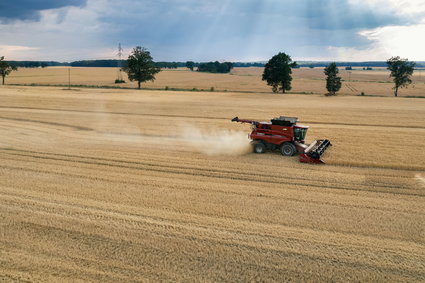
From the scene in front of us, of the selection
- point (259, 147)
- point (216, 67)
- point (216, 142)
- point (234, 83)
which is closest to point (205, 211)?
point (259, 147)

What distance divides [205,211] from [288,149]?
25.8 feet

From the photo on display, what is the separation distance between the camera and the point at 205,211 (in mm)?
11133

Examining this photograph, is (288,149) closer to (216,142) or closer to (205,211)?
(216,142)

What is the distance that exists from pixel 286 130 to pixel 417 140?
411 inches

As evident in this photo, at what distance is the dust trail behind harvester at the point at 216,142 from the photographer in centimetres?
1878

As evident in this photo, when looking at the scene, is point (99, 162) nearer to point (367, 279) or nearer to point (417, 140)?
point (367, 279)

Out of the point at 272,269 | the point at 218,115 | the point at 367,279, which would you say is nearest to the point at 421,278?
the point at 367,279

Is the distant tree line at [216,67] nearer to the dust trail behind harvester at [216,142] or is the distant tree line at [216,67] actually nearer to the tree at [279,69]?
→ the tree at [279,69]

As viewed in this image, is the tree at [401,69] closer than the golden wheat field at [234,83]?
Yes

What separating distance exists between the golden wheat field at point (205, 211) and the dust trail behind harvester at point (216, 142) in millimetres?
123

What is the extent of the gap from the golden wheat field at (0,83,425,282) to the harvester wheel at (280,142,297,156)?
2.37 ft

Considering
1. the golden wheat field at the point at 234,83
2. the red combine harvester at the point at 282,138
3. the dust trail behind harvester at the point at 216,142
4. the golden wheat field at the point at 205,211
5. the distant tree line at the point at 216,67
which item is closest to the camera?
the golden wheat field at the point at 205,211

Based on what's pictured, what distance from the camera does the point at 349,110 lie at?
38.0 m

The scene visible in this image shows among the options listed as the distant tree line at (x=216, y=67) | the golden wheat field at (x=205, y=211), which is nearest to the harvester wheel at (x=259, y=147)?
the golden wheat field at (x=205, y=211)
